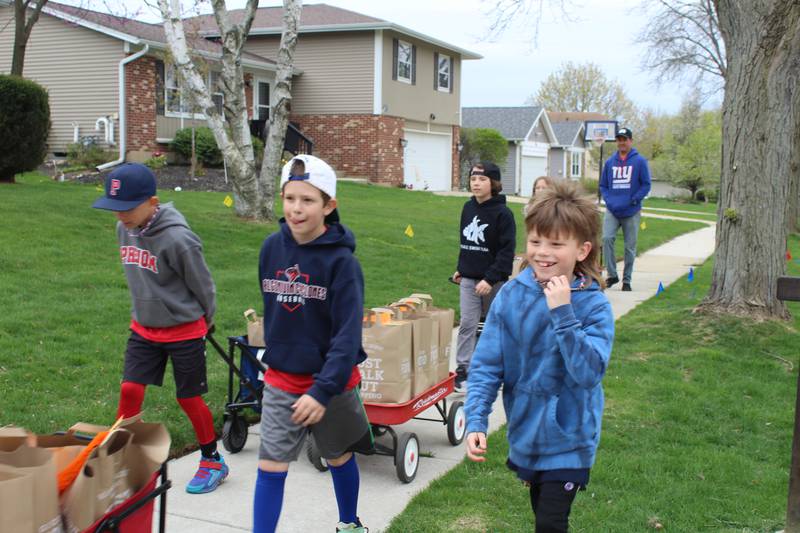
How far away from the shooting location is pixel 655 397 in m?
6.42

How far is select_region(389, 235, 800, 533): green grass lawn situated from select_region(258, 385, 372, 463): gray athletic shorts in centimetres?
72

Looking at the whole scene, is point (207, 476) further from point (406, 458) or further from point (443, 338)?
point (443, 338)

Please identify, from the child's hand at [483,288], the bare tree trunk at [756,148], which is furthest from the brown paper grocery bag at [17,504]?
the bare tree trunk at [756,148]

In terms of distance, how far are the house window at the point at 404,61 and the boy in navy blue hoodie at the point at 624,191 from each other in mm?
20009

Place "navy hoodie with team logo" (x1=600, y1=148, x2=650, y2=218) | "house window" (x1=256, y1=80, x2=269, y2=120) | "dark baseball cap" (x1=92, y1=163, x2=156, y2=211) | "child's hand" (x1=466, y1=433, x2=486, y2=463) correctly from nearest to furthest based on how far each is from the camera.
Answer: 1. "child's hand" (x1=466, y1=433, x2=486, y2=463)
2. "dark baseball cap" (x1=92, y1=163, x2=156, y2=211)
3. "navy hoodie with team logo" (x1=600, y1=148, x2=650, y2=218)
4. "house window" (x1=256, y1=80, x2=269, y2=120)

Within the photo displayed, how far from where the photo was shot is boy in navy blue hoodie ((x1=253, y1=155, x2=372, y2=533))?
135 inches

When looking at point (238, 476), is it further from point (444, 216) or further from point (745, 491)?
point (444, 216)

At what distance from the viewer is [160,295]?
13.9 feet

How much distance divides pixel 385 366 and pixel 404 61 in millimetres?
27500

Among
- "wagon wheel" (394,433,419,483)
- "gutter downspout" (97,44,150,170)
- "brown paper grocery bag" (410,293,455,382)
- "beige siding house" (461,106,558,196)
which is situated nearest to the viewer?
"wagon wheel" (394,433,419,483)

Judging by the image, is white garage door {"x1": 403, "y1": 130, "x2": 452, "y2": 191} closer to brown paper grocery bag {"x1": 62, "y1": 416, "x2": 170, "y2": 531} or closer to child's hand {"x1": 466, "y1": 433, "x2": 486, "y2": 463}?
brown paper grocery bag {"x1": 62, "y1": 416, "x2": 170, "y2": 531}

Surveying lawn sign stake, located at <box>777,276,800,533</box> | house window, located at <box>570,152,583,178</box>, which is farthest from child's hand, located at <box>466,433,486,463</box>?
house window, located at <box>570,152,583,178</box>

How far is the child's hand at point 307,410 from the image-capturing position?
3.27 m

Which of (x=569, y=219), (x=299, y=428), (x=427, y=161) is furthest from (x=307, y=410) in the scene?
(x=427, y=161)
